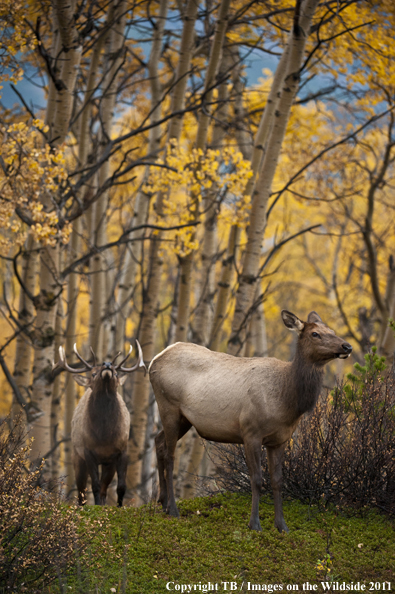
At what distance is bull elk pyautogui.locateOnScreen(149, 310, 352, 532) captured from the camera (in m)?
4.93

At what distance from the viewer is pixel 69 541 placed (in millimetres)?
4043

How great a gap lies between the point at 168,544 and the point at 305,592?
1.25 meters

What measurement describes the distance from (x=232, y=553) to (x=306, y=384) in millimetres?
1561

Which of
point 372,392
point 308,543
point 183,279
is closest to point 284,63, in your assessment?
point 183,279

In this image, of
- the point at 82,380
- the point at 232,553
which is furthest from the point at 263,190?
the point at 232,553

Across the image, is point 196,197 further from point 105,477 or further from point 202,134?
point 105,477

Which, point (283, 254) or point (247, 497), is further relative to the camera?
point (283, 254)

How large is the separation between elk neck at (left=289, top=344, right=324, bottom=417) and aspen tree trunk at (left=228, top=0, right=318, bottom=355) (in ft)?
10.6

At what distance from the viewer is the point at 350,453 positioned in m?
5.46

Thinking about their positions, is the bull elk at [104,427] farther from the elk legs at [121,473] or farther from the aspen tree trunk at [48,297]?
the aspen tree trunk at [48,297]

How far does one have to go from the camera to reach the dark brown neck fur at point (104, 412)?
6324 mm

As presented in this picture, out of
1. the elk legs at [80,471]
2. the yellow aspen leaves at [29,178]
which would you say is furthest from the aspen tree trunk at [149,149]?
the elk legs at [80,471]

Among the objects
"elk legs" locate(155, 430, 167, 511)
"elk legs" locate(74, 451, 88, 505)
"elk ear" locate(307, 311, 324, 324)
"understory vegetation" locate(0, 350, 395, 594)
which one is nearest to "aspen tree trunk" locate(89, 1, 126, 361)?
"elk legs" locate(74, 451, 88, 505)

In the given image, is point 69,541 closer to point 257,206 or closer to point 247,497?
point 247,497
